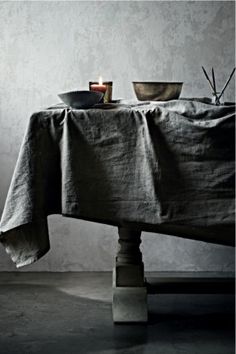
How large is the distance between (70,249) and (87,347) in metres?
1.22

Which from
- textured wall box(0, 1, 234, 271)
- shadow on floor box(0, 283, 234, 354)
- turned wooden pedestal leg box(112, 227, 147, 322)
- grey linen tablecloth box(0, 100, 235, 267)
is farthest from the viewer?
textured wall box(0, 1, 234, 271)

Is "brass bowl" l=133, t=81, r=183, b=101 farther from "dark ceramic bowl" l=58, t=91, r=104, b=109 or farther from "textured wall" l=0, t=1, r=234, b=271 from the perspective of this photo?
"textured wall" l=0, t=1, r=234, b=271

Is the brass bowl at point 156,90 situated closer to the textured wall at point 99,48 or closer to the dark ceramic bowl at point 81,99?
the dark ceramic bowl at point 81,99

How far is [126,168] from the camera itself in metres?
2.16

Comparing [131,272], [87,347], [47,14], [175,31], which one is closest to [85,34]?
[47,14]

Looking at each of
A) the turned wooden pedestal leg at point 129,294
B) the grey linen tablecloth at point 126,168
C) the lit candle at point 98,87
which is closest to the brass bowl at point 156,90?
the lit candle at point 98,87

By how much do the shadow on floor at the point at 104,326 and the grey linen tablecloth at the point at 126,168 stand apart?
0.31m

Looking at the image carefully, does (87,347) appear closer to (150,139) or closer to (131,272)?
(131,272)

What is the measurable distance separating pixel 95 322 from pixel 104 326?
0.07 m

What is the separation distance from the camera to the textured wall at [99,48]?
132 inches

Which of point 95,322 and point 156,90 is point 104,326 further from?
point 156,90

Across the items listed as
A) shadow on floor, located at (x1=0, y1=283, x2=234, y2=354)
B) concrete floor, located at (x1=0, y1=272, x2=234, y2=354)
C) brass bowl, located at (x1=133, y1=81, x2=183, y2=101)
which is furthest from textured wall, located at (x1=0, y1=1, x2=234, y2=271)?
brass bowl, located at (x1=133, y1=81, x2=183, y2=101)

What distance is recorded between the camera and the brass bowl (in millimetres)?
2477

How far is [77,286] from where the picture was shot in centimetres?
311
